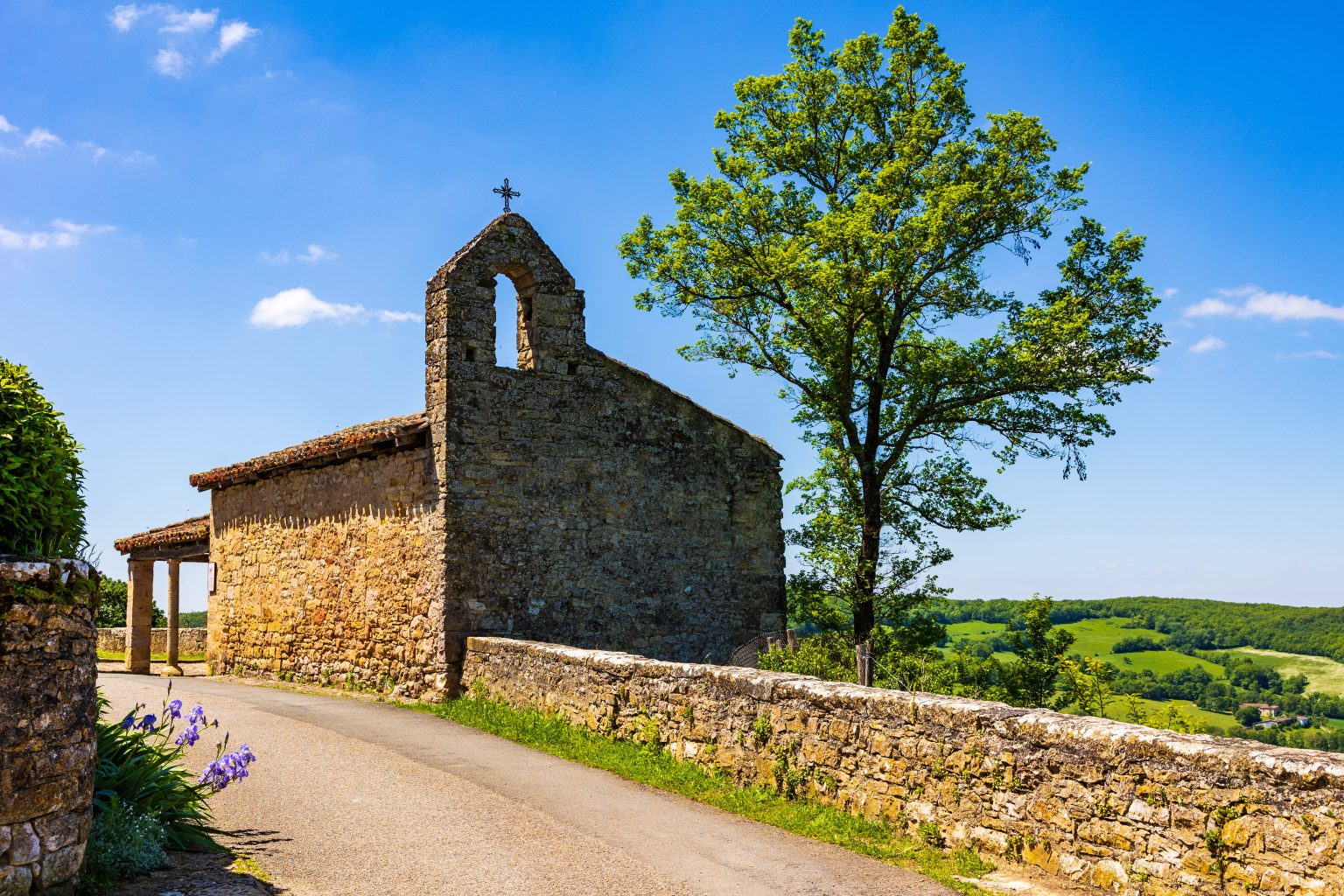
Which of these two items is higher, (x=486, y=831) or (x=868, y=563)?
(x=868, y=563)

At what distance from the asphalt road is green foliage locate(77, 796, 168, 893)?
0.73m

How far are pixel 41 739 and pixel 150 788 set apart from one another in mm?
1678

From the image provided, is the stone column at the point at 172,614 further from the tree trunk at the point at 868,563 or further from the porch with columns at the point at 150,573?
the tree trunk at the point at 868,563

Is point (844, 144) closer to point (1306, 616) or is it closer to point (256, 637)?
point (256, 637)

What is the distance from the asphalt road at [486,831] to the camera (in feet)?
21.3

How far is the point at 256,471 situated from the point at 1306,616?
2032 inches

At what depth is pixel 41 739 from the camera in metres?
5.17

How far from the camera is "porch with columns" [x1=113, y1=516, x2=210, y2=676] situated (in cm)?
2147

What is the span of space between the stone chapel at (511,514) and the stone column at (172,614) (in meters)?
5.62

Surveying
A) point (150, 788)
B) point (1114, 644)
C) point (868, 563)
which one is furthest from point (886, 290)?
point (1114, 644)

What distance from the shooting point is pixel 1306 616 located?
50.2m

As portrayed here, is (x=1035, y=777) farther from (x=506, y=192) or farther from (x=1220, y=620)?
(x=1220, y=620)

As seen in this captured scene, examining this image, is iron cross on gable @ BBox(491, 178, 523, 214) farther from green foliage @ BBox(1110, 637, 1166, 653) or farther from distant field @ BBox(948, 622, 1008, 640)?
green foliage @ BBox(1110, 637, 1166, 653)

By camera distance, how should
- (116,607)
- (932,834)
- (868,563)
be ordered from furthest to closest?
(116,607) → (868,563) → (932,834)
